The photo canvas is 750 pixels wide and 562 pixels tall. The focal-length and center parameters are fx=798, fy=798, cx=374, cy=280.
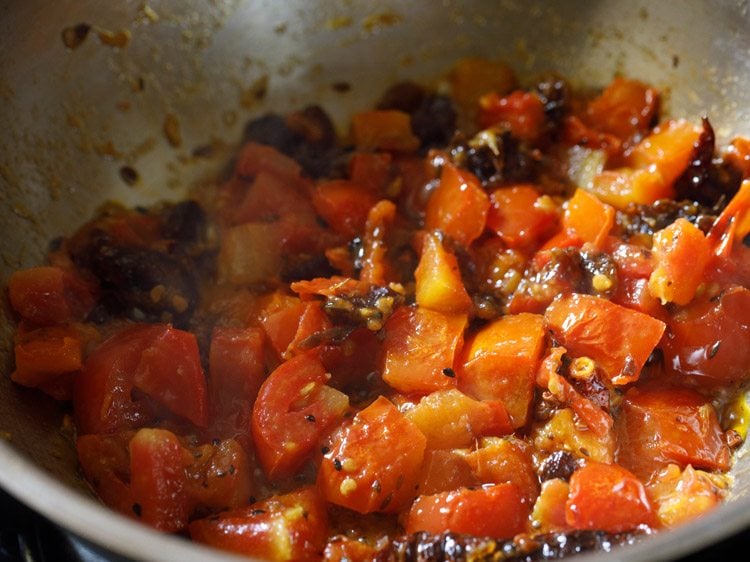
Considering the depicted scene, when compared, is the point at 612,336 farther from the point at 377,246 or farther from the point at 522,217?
the point at 377,246

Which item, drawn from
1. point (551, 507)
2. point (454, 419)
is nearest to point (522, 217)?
point (454, 419)

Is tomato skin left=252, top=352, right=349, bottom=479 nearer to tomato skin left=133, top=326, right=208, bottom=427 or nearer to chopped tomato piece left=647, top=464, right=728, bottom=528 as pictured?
tomato skin left=133, top=326, right=208, bottom=427

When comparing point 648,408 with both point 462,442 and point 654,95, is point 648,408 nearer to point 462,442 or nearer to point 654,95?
point 462,442

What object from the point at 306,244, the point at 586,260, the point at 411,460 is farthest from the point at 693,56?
the point at 411,460

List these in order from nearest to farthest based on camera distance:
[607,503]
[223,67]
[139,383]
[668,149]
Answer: [607,503]
[139,383]
[668,149]
[223,67]

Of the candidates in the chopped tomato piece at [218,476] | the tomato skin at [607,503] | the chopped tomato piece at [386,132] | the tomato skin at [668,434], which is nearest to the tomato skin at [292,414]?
the chopped tomato piece at [218,476]

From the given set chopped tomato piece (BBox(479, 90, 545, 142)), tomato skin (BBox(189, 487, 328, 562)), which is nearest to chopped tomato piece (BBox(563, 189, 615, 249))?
chopped tomato piece (BBox(479, 90, 545, 142))
